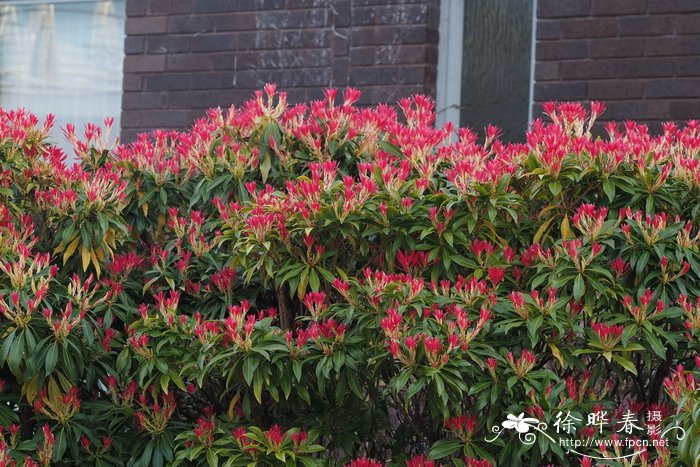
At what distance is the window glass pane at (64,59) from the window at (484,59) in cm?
271

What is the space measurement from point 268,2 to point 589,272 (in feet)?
15.1

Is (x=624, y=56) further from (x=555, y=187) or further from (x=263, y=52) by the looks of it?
(x=555, y=187)

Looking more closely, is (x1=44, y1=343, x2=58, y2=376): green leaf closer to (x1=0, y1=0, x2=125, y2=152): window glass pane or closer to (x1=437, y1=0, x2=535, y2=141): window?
(x1=437, y1=0, x2=535, y2=141): window

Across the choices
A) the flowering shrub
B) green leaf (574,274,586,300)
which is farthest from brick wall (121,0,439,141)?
green leaf (574,274,586,300)

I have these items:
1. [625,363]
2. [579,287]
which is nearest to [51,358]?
[579,287]

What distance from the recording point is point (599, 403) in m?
3.78

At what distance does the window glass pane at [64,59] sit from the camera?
28.5 feet

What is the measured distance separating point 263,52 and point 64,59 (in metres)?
1.97

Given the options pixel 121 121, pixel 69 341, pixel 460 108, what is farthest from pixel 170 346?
pixel 121 121

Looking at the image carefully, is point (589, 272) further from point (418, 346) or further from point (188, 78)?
point (188, 78)

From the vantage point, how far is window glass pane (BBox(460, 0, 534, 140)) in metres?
7.44

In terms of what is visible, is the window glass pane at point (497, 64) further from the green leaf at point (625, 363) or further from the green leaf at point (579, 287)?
the green leaf at point (625, 363)

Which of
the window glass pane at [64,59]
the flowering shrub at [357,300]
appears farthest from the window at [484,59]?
the flowering shrub at [357,300]

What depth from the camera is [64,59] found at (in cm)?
887
